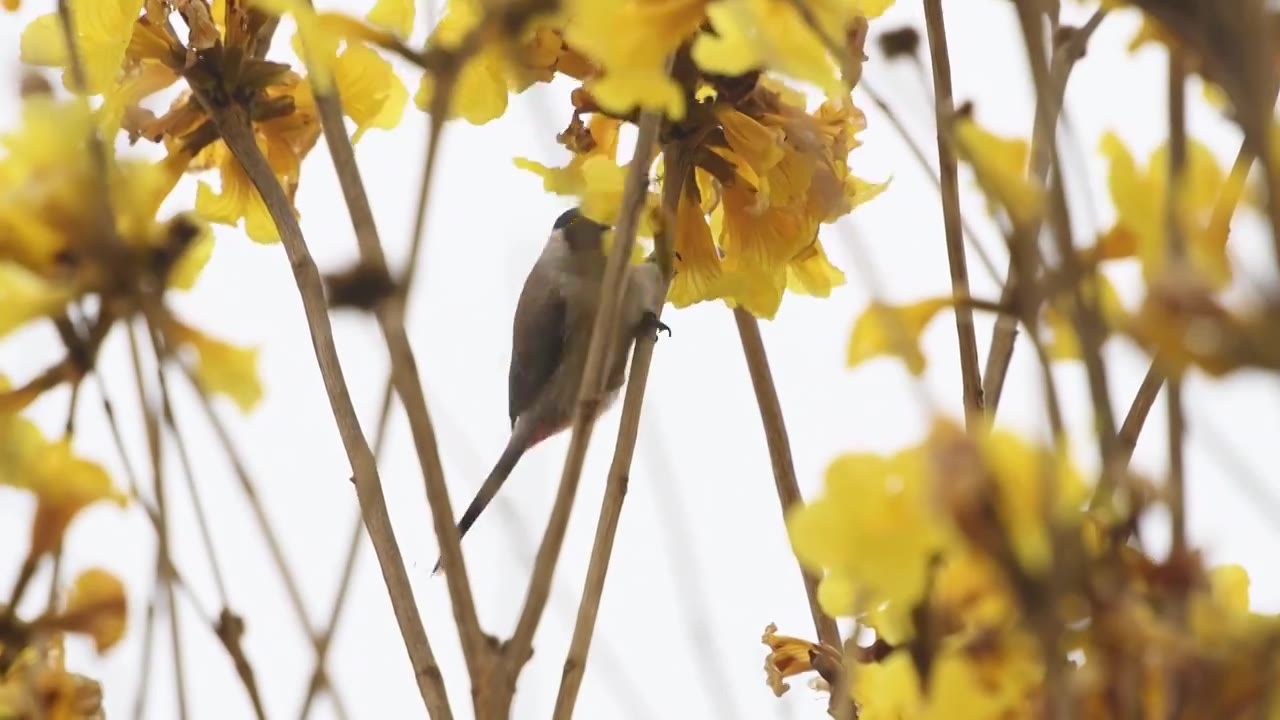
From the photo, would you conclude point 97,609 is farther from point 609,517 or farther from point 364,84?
point 364,84

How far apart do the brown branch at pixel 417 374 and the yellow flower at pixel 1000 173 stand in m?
0.10

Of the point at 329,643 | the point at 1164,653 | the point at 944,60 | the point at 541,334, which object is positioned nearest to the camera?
the point at 1164,653

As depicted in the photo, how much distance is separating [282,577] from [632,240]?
128 millimetres

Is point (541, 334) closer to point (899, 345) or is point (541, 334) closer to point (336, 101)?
point (336, 101)

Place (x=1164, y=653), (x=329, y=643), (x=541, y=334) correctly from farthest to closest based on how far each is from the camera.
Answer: (x=541, y=334) < (x=329, y=643) < (x=1164, y=653)

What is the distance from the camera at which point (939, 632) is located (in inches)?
11.9

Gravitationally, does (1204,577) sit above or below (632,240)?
below

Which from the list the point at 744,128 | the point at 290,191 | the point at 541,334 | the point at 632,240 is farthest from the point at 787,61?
the point at 541,334

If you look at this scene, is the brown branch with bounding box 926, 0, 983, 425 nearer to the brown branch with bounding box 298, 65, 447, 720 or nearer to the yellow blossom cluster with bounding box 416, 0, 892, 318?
the yellow blossom cluster with bounding box 416, 0, 892, 318

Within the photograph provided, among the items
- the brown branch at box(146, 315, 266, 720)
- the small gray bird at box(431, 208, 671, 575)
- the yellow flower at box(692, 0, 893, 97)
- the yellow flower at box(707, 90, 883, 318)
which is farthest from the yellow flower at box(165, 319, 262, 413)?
the small gray bird at box(431, 208, 671, 575)

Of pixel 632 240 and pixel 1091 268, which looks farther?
pixel 632 240

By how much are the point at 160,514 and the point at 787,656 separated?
295 millimetres

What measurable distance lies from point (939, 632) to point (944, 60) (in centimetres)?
31

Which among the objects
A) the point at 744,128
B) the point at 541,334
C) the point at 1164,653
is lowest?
the point at 1164,653
